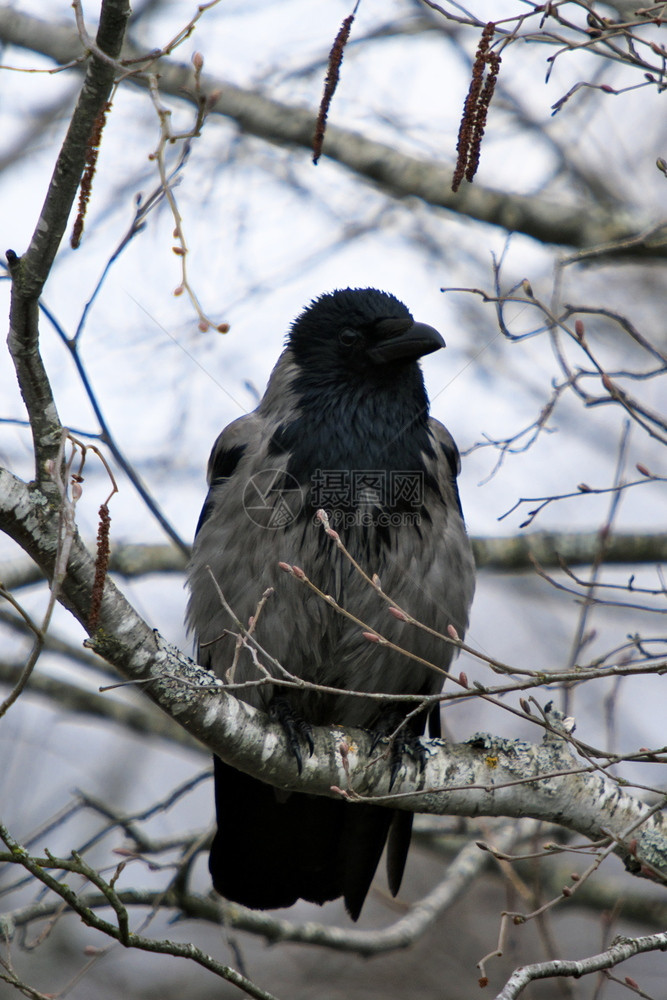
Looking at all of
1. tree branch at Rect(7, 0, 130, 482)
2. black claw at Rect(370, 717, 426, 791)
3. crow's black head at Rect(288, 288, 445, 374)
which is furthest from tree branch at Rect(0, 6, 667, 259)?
tree branch at Rect(7, 0, 130, 482)

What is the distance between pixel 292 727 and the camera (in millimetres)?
3318

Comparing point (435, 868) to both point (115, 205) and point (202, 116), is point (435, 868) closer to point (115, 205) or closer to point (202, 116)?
point (115, 205)

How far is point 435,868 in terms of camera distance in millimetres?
8328

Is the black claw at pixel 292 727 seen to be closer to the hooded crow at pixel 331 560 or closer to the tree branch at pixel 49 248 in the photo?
the hooded crow at pixel 331 560

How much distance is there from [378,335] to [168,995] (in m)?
5.33

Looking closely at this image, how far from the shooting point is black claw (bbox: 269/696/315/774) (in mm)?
3195

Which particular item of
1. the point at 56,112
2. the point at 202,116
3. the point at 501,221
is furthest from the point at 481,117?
the point at 56,112

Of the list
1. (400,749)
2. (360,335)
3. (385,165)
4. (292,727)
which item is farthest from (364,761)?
(385,165)

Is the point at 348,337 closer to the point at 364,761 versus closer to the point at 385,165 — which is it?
the point at 364,761

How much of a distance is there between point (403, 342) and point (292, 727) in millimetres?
1681

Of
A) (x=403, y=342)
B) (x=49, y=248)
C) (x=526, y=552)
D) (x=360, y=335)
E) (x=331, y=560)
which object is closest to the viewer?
(x=49, y=248)

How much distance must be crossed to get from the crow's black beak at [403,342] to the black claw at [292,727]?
59.3 inches

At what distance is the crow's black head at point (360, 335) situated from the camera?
13.3 ft

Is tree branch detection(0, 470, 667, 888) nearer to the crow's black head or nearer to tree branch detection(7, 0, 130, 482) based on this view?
tree branch detection(7, 0, 130, 482)
